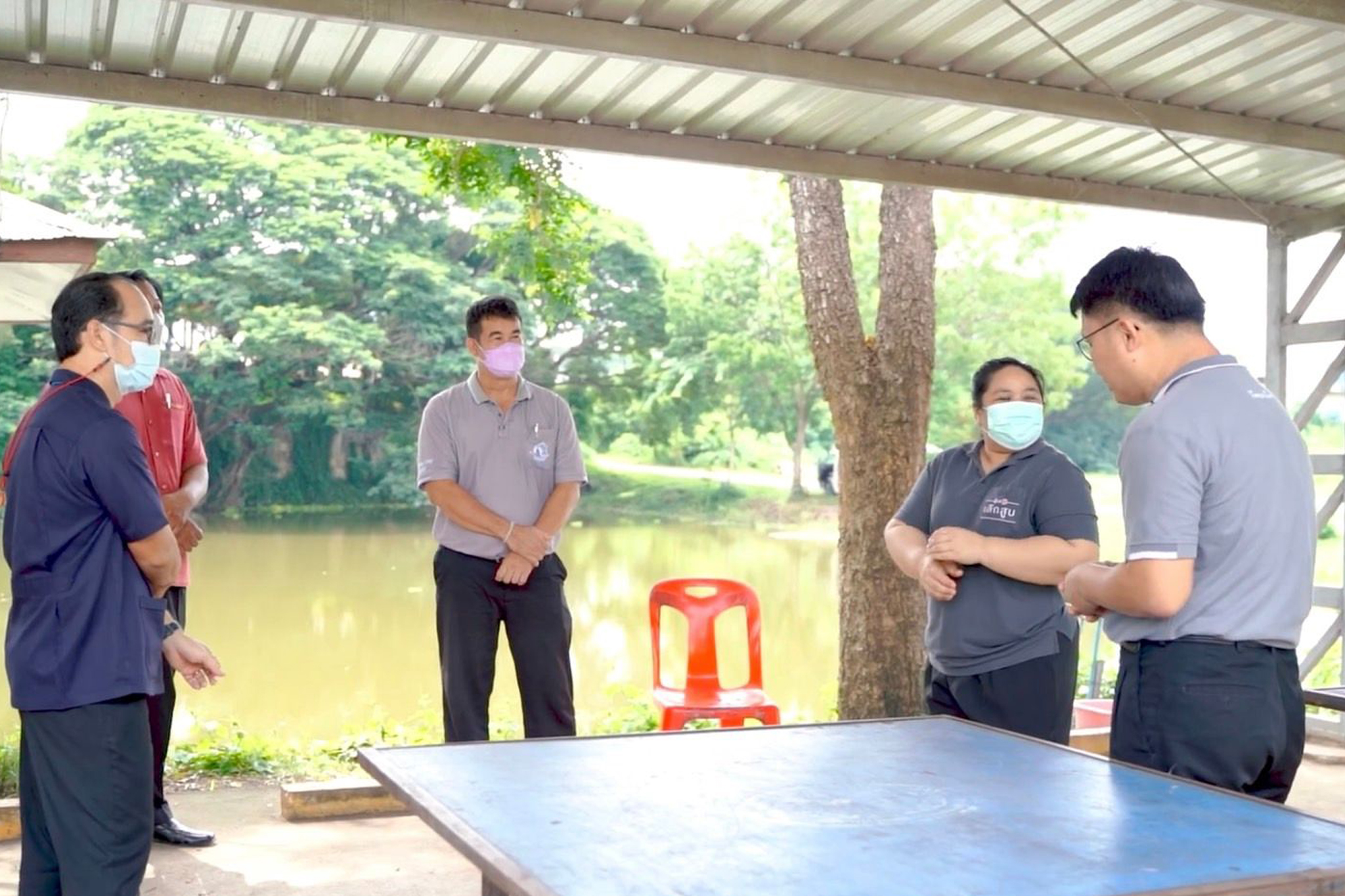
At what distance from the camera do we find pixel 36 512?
3021mm

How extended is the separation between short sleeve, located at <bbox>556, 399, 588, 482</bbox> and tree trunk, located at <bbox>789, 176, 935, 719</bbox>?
233 cm

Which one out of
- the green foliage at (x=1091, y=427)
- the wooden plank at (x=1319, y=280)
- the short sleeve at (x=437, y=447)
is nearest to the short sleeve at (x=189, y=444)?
the short sleeve at (x=437, y=447)

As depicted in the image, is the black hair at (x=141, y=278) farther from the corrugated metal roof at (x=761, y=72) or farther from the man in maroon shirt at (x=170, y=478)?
the corrugated metal roof at (x=761, y=72)

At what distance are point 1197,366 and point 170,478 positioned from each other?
131 inches

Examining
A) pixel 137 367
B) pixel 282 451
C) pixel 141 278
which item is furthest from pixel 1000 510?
pixel 282 451

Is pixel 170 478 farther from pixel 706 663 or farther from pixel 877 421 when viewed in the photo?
pixel 877 421

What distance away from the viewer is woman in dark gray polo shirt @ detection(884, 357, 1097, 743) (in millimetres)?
3816

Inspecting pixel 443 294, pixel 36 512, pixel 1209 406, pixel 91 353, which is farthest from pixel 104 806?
pixel 443 294

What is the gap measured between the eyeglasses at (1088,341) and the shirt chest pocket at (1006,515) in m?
1.00

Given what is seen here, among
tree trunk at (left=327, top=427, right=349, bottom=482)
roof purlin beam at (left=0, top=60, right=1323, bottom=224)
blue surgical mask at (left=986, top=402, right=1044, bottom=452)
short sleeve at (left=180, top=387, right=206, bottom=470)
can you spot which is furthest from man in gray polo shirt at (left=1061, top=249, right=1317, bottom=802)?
tree trunk at (left=327, top=427, right=349, bottom=482)

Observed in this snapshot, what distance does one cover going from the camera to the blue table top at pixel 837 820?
2.01 meters

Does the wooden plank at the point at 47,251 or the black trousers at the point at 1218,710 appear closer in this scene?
the black trousers at the point at 1218,710

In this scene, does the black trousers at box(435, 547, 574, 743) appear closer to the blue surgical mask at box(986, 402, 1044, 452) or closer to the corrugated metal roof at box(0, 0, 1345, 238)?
the corrugated metal roof at box(0, 0, 1345, 238)

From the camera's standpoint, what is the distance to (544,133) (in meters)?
4.95
